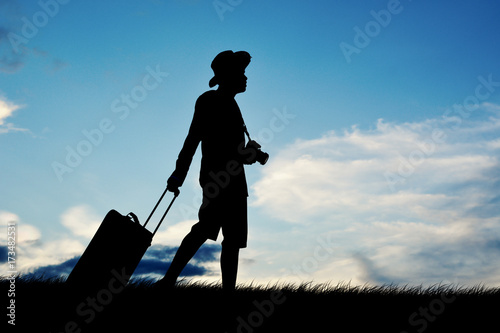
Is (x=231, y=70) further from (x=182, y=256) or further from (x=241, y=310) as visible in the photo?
(x=241, y=310)

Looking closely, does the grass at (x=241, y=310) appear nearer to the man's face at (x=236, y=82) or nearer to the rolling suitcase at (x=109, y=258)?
the rolling suitcase at (x=109, y=258)

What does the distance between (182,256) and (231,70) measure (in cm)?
199

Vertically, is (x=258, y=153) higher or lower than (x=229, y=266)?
higher

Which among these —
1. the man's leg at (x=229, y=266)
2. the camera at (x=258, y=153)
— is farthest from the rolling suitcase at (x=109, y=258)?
the camera at (x=258, y=153)

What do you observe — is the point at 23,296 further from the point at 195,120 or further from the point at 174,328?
the point at 195,120

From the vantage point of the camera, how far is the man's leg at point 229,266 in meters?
4.64

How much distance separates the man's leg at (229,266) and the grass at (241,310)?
11 centimetres

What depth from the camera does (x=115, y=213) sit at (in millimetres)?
4246

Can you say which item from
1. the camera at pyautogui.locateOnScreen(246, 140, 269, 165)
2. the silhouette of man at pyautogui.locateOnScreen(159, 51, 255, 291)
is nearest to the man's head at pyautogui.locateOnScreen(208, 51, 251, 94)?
the silhouette of man at pyautogui.locateOnScreen(159, 51, 255, 291)

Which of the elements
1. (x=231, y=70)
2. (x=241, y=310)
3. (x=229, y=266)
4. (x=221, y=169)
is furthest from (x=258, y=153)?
(x=241, y=310)

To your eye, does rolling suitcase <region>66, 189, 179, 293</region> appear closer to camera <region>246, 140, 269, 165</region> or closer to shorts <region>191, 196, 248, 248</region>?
shorts <region>191, 196, 248, 248</region>

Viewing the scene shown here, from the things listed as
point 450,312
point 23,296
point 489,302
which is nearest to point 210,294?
point 23,296

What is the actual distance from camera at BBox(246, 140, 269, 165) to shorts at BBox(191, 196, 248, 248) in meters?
0.43

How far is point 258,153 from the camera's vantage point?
15.7 ft
